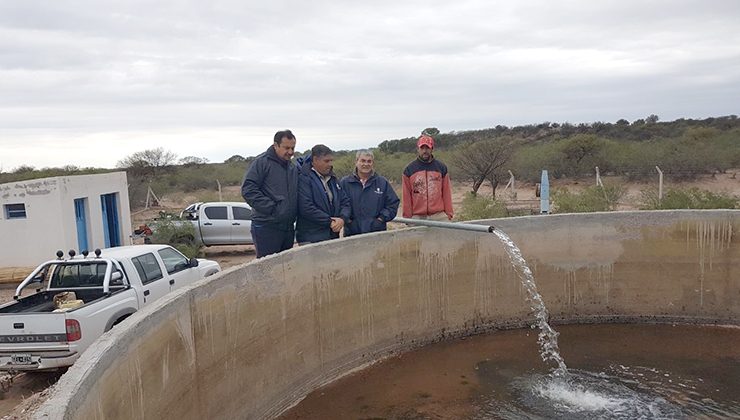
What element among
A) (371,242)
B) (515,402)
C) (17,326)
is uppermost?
(371,242)

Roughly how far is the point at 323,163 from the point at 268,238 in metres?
1.06

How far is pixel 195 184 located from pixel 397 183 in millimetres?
13461

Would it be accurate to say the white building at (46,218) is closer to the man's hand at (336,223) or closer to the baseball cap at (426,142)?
the man's hand at (336,223)

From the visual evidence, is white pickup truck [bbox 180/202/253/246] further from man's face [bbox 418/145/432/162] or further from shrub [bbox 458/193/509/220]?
man's face [bbox 418/145/432/162]

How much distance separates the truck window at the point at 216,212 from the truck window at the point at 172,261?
6.92 metres

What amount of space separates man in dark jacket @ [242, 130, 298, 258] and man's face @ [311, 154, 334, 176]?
31 cm

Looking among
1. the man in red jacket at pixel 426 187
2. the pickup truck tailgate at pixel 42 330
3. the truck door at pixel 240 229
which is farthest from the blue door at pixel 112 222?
the man in red jacket at pixel 426 187

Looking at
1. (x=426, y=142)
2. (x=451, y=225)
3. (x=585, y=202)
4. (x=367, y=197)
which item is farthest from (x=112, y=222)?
(x=585, y=202)

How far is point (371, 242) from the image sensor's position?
7277mm

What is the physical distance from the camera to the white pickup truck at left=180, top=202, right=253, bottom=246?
51.4ft

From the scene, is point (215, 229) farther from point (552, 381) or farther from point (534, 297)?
point (552, 381)

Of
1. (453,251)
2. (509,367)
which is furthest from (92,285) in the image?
(509,367)

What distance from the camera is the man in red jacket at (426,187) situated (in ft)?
25.8

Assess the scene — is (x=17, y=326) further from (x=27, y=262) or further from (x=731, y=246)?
(x=731, y=246)
